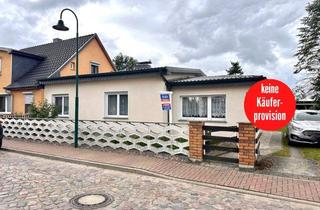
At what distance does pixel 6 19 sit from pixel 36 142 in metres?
10.1

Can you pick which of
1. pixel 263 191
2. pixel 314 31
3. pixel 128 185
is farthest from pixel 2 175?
pixel 314 31

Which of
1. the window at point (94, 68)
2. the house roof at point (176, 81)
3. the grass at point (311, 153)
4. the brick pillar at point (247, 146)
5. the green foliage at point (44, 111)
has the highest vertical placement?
the window at point (94, 68)

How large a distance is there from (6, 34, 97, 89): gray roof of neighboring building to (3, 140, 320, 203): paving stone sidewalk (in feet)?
33.6

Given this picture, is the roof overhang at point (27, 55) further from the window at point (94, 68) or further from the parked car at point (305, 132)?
the parked car at point (305, 132)

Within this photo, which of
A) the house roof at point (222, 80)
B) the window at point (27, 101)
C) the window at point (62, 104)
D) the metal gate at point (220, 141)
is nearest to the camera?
the metal gate at point (220, 141)

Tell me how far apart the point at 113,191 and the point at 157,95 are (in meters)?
6.94

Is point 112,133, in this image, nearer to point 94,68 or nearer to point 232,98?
point 232,98

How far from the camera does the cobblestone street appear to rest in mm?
4808

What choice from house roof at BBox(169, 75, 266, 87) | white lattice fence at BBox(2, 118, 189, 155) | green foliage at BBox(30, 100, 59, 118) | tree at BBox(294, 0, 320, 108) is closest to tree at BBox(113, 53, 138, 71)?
tree at BBox(294, 0, 320, 108)

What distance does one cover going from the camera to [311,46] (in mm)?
25328

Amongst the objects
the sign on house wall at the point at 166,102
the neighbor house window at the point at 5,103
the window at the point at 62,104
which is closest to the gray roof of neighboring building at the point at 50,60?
the neighbor house window at the point at 5,103

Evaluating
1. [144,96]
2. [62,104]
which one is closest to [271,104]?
[144,96]

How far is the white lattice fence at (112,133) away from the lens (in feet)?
27.9

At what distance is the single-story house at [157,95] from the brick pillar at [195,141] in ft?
11.3
